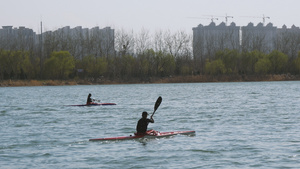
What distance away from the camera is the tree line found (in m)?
96.7

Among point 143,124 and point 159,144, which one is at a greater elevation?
point 143,124

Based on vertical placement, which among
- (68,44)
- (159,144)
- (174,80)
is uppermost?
Result: (68,44)

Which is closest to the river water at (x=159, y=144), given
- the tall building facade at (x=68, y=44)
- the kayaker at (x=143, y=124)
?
the kayaker at (x=143, y=124)

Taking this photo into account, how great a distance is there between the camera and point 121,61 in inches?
4055

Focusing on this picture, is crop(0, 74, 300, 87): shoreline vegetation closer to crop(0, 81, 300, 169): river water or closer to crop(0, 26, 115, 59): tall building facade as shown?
crop(0, 26, 115, 59): tall building facade

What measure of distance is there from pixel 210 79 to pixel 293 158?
292 feet

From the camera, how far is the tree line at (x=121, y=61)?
96688 millimetres

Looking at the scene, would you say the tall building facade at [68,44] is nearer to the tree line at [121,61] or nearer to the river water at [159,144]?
the tree line at [121,61]

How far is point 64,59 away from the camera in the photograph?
96.8 metres

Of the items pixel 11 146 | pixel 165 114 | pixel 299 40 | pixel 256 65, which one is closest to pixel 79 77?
pixel 256 65

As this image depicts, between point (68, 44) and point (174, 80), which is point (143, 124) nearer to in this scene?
point (174, 80)

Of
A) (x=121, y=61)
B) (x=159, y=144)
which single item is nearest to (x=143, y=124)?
(x=159, y=144)

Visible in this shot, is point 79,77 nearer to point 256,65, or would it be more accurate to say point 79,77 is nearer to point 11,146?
point 256,65

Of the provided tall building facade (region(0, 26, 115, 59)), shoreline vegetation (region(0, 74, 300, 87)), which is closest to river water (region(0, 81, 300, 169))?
shoreline vegetation (region(0, 74, 300, 87))
